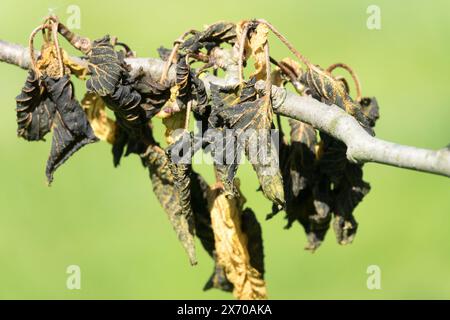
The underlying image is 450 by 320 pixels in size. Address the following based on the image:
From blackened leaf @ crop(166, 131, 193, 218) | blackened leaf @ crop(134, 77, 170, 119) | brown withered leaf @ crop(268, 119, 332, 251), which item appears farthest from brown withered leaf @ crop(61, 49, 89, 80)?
brown withered leaf @ crop(268, 119, 332, 251)

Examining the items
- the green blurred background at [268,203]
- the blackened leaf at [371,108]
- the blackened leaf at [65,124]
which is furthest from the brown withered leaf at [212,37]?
the green blurred background at [268,203]

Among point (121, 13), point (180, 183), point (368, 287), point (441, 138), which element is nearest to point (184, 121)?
point (180, 183)

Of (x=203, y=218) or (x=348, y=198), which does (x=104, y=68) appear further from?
(x=348, y=198)

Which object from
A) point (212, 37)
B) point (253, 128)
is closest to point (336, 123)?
point (253, 128)

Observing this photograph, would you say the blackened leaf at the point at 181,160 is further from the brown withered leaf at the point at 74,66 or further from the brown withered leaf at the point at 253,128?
the brown withered leaf at the point at 74,66

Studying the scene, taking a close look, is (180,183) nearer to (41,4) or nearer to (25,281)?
(25,281)
